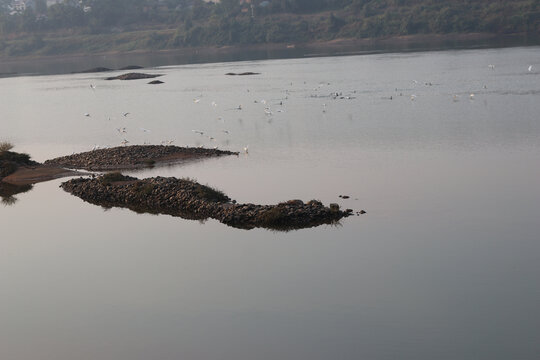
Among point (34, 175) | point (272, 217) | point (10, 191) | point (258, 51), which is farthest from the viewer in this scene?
point (258, 51)

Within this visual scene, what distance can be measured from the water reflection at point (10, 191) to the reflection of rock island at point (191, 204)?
2360mm

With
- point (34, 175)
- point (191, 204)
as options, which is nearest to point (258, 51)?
point (34, 175)

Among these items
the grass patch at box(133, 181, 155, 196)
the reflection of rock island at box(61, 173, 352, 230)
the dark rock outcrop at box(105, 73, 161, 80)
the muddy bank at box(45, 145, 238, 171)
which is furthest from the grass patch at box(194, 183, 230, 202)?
the dark rock outcrop at box(105, 73, 161, 80)

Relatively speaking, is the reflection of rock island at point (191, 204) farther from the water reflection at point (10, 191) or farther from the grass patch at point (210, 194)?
the water reflection at point (10, 191)

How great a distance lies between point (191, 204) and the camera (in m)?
28.9

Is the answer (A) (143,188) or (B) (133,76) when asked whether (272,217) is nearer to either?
(A) (143,188)

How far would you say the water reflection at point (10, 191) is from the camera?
1364 inches

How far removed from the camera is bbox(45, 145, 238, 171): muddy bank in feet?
129

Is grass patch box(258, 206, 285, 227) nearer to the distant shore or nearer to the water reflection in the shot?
the water reflection

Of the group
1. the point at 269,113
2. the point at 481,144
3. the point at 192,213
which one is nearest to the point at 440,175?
the point at 481,144

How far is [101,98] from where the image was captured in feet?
272

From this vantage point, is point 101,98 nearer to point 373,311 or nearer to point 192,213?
point 192,213

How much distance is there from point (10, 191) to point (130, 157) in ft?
20.9

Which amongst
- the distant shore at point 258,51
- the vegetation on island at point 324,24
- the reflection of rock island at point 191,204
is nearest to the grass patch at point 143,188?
the reflection of rock island at point 191,204
